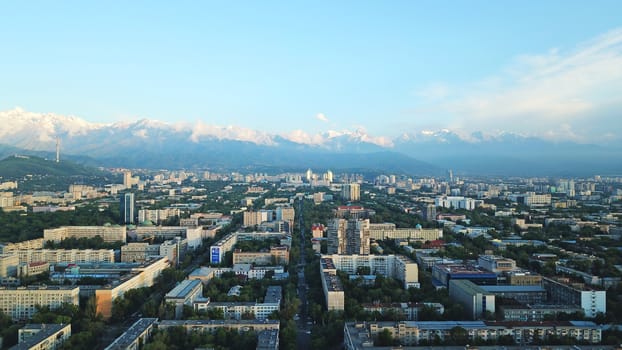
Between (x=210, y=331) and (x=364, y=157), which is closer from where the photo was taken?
(x=210, y=331)

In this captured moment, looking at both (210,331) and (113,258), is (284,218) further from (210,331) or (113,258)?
(210,331)

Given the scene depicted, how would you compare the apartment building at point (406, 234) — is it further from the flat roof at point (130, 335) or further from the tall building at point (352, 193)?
the tall building at point (352, 193)

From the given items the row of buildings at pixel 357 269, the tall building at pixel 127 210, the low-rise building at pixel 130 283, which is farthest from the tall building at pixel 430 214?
the low-rise building at pixel 130 283

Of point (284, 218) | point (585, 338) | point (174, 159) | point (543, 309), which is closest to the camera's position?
point (585, 338)

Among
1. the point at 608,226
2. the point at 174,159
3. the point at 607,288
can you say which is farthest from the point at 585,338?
the point at 174,159

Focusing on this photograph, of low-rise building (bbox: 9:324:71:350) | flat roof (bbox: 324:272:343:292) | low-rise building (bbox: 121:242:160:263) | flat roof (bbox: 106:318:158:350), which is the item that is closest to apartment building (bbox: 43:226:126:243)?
low-rise building (bbox: 121:242:160:263)

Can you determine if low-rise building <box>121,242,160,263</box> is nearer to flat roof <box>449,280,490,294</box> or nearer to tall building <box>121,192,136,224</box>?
tall building <box>121,192,136,224</box>

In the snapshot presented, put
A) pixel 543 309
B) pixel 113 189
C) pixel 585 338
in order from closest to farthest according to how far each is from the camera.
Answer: pixel 585 338
pixel 543 309
pixel 113 189

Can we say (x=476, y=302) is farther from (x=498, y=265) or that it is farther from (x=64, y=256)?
(x=64, y=256)
